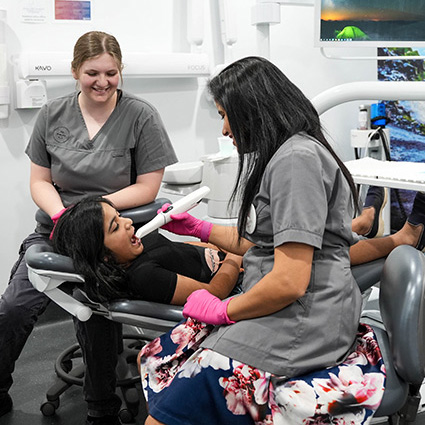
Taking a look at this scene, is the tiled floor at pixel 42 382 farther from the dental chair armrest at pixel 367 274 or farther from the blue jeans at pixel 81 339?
the dental chair armrest at pixel 367 274

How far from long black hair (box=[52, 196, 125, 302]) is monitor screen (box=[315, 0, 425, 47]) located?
1.05m

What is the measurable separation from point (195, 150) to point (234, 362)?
1.78 meters

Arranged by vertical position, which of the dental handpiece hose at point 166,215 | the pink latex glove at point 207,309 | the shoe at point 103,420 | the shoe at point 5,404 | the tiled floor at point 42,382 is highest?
the dental handpiece hose at point 166,215

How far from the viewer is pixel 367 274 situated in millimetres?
1818

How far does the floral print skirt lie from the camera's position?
133cm

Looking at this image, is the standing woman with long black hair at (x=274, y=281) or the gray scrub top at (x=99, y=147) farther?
the gray scrub top at (x=99, y=147)

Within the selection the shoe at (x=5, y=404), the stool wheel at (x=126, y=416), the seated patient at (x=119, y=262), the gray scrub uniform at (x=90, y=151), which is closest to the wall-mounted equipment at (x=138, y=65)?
the gray scrub uniform at (x=90, y=151)

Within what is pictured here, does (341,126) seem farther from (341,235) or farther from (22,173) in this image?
(341,235)

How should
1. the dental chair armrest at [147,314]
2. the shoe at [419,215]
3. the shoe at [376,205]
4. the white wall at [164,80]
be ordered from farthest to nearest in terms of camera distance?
the white wall at [164,80] < the shoe at [376,205] < the shoe at [419,215] < the dental chair armrest at [147,314]

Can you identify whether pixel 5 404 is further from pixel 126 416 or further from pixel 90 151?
pixel 90 151

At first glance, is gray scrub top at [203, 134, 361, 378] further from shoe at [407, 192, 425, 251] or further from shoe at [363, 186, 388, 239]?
shoe at [363, 186, 388, 239]

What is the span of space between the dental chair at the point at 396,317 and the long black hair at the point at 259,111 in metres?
0.23

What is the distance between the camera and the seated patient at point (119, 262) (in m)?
1.69

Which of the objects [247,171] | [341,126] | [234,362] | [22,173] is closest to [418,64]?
[341,126]
